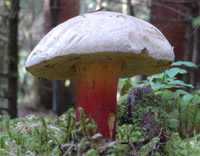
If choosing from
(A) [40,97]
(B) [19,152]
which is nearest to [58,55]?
(B) [19,152]

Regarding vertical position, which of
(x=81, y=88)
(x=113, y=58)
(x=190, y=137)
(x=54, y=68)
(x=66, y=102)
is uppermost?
(x=113, y=58)

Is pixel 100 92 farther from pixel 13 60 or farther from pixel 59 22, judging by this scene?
pixel 59 22

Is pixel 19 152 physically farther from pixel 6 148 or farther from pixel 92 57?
pixel 92 57

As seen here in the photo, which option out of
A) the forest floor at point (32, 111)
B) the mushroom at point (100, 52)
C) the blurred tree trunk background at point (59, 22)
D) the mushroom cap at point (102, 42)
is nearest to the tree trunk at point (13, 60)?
the blurred tree trunk background at point (59, 22)

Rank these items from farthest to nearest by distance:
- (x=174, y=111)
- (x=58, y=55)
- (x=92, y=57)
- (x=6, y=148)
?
(x=174, y=111) → (x=6, y=148) → (x=92, y=57) → (x=58, y=55)

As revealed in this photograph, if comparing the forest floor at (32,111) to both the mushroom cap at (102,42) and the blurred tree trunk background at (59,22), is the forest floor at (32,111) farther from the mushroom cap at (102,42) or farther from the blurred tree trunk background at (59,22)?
the mushroom cap at (102,42)

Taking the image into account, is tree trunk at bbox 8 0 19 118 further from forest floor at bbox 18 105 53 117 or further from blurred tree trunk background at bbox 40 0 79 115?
forest floor at bbox 18 105 53 117

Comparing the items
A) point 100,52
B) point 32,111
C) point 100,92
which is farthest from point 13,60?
point 32,111

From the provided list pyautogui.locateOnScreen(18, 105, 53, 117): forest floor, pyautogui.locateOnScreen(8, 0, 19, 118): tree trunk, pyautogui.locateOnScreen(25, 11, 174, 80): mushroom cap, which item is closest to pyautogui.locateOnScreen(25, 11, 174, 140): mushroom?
pyautogui.locateOnScreen(25, 11, 174, 80): mushroom cap

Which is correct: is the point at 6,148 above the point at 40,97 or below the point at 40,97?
above
